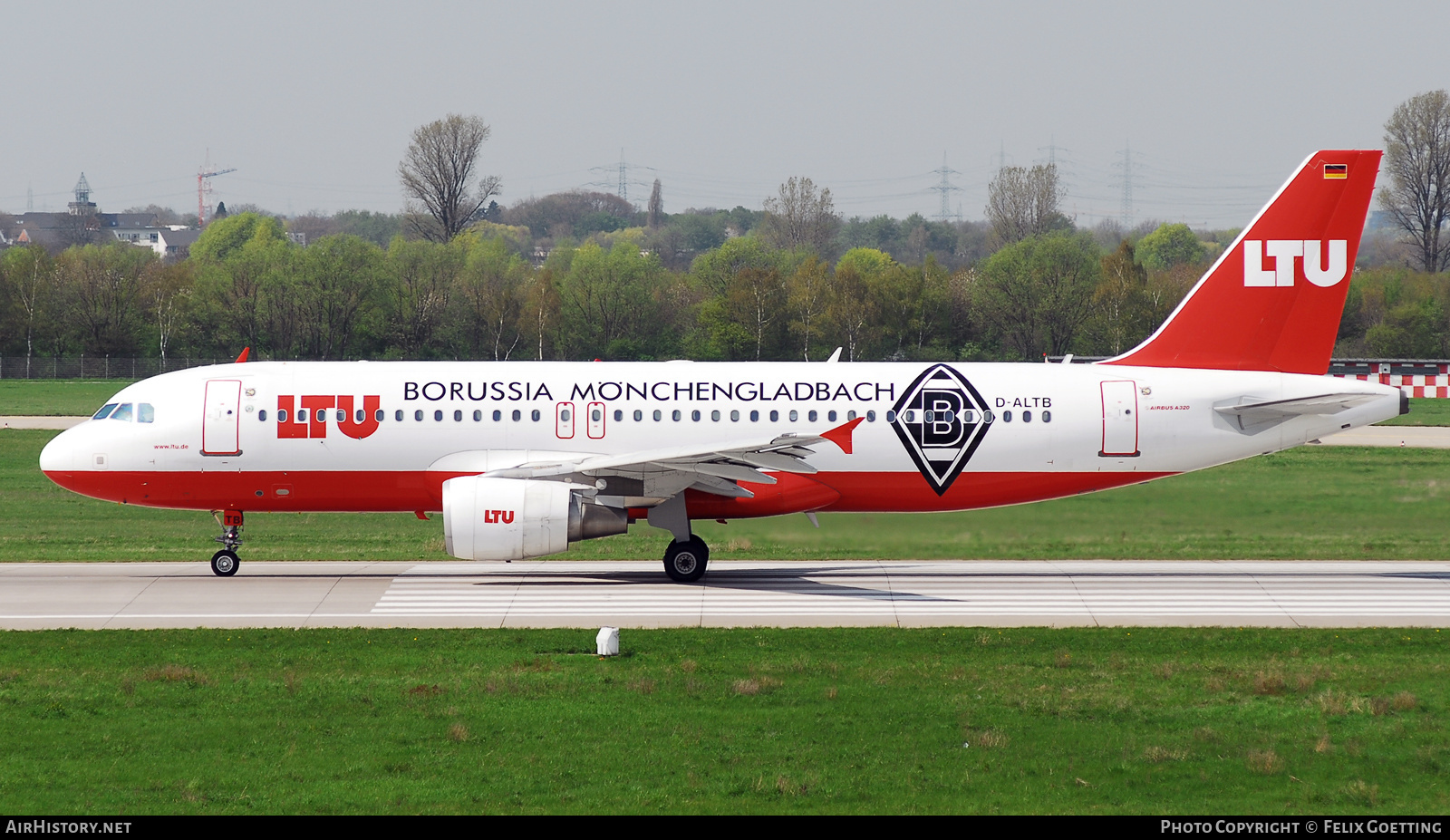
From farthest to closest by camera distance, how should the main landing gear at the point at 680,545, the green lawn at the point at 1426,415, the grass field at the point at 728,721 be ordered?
the green lawn at the point at 1426,415 < the main landing gear at the point at 680,545 < the grass field at the point at 728,721

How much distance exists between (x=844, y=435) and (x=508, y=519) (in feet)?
21.3

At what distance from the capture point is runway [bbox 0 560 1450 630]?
2339 centimetres

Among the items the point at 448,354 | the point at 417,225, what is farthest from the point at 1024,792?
the point at 417,225

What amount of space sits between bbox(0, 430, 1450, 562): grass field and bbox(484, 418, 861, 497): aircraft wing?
70.0 inches

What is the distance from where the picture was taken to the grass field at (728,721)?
1390 centimetres

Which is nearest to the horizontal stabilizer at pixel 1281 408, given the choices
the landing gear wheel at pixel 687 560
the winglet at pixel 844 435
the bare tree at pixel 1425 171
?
the winglet at pixel 844 435

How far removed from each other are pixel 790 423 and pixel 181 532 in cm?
1606

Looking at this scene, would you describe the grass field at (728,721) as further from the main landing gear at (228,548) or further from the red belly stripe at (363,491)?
the main landing gear at (228,548)

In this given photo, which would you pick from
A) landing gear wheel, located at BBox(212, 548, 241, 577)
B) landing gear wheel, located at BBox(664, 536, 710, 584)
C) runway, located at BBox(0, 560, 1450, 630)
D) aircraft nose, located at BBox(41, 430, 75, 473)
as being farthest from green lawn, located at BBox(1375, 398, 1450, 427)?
aircraft nose, located at BBox(41, 430, 75, 473)

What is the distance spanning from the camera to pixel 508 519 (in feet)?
84.2

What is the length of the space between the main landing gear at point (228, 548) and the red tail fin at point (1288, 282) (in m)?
17.8

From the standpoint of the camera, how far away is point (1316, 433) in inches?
1120
